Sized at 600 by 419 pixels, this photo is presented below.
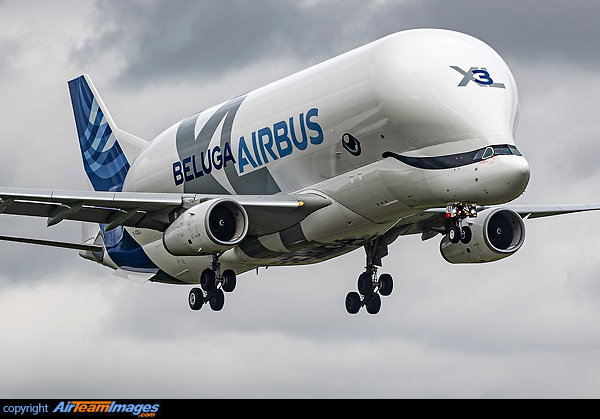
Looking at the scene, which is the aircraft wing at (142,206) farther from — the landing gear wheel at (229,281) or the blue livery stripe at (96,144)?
the blue livery stripe at (96,144)

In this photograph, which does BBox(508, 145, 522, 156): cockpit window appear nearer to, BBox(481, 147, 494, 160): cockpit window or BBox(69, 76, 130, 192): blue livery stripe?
BBox(481, 147, 494, 160): cockpit window

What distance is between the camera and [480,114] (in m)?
37.7

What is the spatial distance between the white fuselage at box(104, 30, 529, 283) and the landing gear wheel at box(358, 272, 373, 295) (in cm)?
333

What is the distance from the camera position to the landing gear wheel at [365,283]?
47406mm

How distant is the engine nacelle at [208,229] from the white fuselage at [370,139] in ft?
7.04

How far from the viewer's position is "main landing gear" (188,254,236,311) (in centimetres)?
4441

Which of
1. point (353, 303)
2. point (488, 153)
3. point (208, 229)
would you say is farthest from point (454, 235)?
point (353, 303)

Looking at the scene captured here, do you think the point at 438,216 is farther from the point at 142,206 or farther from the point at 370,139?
the point at 142,206

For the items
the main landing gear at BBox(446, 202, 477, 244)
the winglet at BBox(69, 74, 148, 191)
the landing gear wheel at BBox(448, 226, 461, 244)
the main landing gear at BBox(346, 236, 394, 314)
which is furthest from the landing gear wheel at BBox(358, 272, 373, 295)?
the winglet at BBox(69, 74, 148, 191)

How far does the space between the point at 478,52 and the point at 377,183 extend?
489 cm

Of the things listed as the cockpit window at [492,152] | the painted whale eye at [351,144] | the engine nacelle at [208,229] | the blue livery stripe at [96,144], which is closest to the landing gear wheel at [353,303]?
the engine nacelle at [208,229]

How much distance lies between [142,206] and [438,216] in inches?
404
